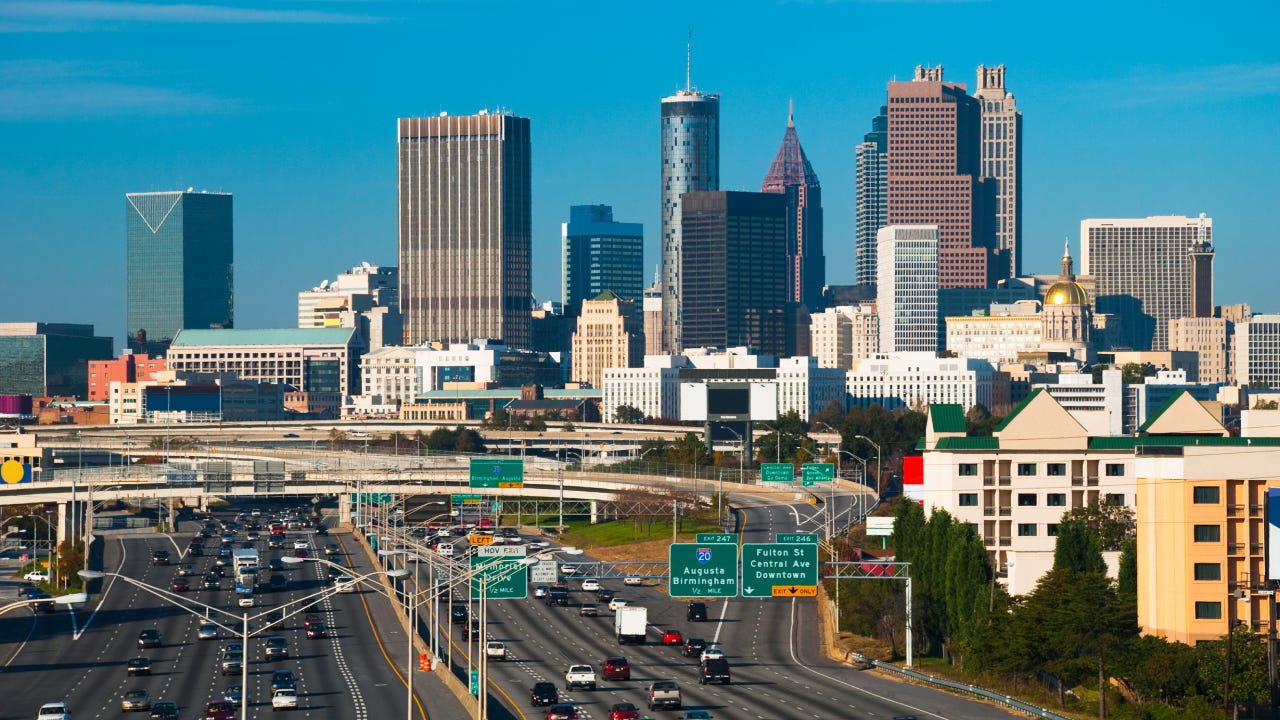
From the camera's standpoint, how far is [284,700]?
104812mm

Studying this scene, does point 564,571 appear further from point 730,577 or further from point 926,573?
point 730,577

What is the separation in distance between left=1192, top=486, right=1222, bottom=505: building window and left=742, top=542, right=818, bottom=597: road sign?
19.5m

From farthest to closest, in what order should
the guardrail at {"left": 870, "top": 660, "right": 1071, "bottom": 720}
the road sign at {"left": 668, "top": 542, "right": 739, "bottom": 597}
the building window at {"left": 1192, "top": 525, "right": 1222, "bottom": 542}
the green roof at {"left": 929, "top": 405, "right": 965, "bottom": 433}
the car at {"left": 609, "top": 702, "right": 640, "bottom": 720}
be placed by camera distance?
the green roof at {"left": 929, "top": 405, "right": 965, "bottom": 433} → the road sign at {"left": 668, "top": 542, "right": 739, "bottom": 597} → the building window at {"left": 1192, "top": 525, "right": 1222, "bottom": 542} → the guardrail at {"left": 870, "top": 660, "right": 1071, "bottom": 720} → the car at {"left": 609, "top": 702, "right": 640, "bottom": 720}

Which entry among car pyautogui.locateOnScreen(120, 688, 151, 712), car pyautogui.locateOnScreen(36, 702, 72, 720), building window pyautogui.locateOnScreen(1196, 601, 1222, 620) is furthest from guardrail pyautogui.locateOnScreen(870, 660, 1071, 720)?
car pyautogui.locateOnScreen(36, 702, 72, 720)

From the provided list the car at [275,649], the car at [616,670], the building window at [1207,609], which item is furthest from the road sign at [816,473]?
the building window at [1207,609]

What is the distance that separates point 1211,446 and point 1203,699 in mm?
A: 15987

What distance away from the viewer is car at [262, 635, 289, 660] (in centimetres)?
12850

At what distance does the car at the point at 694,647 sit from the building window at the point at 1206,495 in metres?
31.6

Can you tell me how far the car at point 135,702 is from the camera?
105812 mm

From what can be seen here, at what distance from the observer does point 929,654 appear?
13475 centimetres

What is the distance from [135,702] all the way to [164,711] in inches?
224

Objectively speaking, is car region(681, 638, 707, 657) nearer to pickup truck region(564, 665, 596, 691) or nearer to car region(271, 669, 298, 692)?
pickup truck region(564, 665, 596, 691)

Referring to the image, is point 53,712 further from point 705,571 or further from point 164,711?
point 705,571

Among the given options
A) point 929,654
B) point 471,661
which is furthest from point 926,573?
point 471,661
